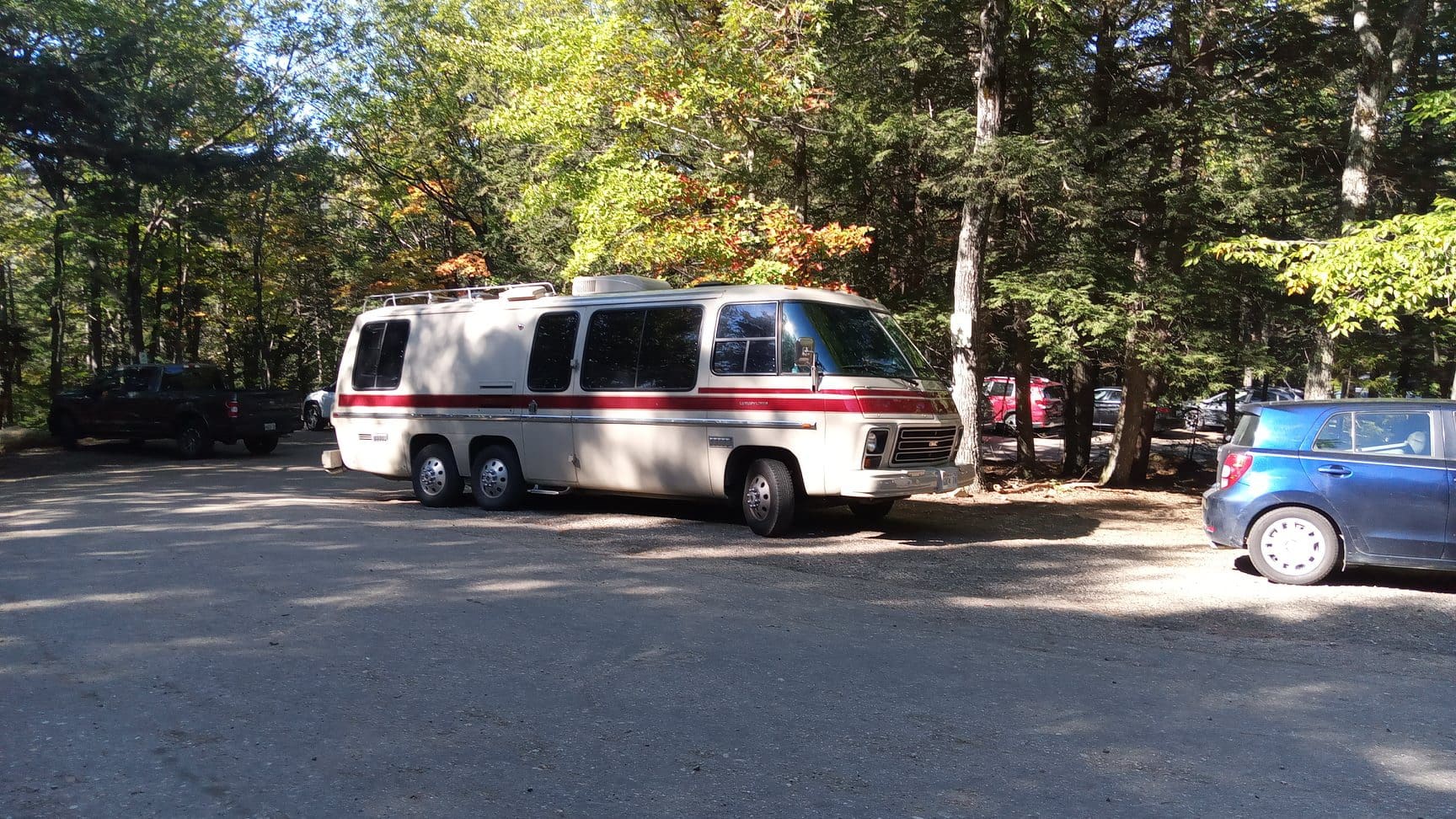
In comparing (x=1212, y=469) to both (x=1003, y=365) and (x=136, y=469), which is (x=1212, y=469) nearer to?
(x=1003, y=365)

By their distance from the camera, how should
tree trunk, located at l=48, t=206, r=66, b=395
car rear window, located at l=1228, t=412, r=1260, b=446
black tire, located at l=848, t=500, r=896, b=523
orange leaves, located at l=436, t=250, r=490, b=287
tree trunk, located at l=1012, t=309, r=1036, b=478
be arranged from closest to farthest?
car rear window, located at l=1228, t=412, r=1260, b=446 < black tire, located at l=848, t=500, r=896, b=523 < tree trunk, located at l=1012, t=309, r=1036, b=478 < tree trunk, located at l=48, t=206, r=66, b=395 < orange leaves, located at l=436, t=250, r=490, b=287

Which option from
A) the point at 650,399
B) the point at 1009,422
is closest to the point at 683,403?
the point at 650,399

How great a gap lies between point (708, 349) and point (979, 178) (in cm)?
552

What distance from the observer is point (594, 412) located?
1181 cm

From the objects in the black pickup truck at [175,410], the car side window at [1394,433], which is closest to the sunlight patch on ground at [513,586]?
the car side window at [1394,433]

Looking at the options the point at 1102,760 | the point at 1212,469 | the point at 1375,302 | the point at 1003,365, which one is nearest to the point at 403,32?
the point at 1003,365

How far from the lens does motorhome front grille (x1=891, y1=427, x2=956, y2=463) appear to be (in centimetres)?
1036

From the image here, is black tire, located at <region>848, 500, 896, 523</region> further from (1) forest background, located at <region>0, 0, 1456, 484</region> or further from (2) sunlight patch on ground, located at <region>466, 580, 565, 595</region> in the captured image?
(2) sunlight patch on ground, located at <region>466, 580, 565, 595</region>

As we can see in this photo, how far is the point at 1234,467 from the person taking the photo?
8703mm

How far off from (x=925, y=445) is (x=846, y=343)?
136 centimetres

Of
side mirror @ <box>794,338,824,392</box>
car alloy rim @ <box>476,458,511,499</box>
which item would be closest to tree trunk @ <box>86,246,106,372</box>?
car alloy rim @ <box>476,458,511,499</box>

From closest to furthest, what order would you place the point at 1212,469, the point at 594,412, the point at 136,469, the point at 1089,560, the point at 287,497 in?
the point at 1089,560
the point at 594,412
the point at 287,497
the point at 136,469
the point at 1212,469

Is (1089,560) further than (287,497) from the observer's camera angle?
No

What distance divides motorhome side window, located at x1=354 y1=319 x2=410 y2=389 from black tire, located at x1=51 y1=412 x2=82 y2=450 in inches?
477
